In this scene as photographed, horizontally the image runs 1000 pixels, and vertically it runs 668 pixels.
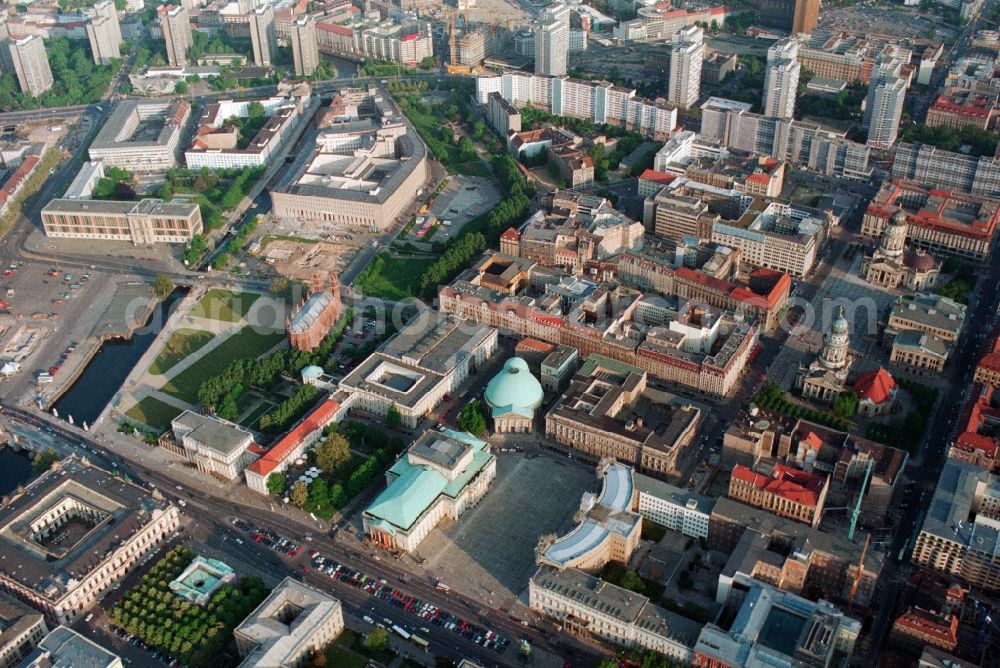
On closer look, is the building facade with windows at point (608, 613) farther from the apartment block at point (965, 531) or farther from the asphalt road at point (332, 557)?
the apartment block at point (965, 531)

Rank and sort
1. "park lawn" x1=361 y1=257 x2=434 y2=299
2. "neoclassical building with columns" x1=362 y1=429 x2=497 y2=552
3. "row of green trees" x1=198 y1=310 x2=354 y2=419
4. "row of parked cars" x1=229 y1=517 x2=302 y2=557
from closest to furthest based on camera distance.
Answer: "neoclassical building with columns" x1=362 y1=429 x2=497 y2=552 → "row of parked cars" x1=229 y1=517 x2=302 y2=557 → "row of green trees" x1=198 y1=310 x2=354 y2=419 → "park lawn" x1=361 y1=257 x2=434 y2=299

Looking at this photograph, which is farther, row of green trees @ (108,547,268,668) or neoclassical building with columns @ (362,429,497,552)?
neoclassical building with columns @ (362,429,497,552)

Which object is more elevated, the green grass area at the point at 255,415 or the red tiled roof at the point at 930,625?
the red tiled roof at the point at 930,625

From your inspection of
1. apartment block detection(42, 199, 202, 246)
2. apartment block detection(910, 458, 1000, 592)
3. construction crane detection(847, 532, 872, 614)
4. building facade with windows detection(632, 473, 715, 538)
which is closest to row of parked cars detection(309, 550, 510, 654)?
building facade with windows detection(632, 473, 715, 538)

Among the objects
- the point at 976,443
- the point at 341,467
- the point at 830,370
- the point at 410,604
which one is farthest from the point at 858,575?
the point at 341,467

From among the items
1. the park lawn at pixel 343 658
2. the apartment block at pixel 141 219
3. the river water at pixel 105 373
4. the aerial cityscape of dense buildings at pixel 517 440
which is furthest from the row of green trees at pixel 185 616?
the apartment block at pixel 141 219

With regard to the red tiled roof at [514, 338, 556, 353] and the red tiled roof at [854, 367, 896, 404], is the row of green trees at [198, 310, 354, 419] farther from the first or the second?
the red tiled roof at [854, 367, 896, 404]
